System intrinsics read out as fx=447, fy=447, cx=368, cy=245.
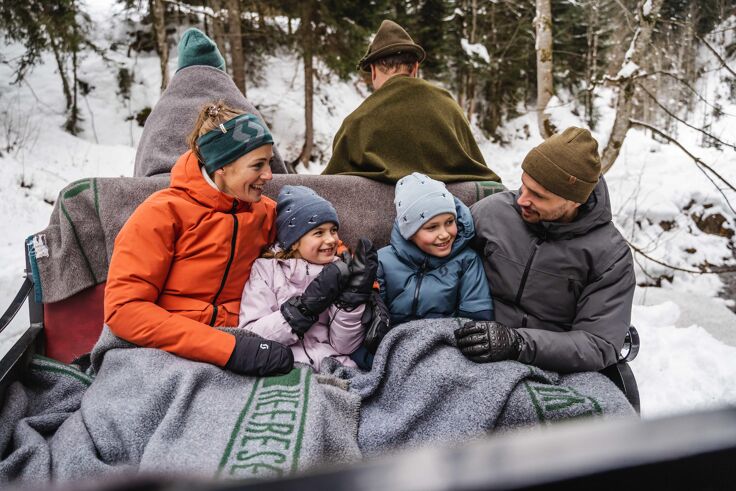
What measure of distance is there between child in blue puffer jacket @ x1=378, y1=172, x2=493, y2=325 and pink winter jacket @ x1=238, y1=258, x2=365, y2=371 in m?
0.27

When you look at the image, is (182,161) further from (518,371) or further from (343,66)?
(343,66)

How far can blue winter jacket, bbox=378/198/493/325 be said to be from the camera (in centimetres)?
230

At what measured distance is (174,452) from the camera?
1.51 metres

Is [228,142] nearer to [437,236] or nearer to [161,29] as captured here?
[437,236]

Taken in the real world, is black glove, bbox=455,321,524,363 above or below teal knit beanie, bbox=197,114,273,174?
below

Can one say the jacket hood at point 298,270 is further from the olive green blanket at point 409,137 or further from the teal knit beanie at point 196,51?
the teal knit beanie at point 196,51

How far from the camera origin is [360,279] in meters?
2.19

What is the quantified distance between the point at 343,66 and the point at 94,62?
25.1 feet

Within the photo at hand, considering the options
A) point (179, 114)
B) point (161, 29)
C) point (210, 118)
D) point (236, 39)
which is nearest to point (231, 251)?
point (210, 118)

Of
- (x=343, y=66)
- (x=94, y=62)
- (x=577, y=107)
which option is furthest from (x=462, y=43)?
(x=94, y=62)

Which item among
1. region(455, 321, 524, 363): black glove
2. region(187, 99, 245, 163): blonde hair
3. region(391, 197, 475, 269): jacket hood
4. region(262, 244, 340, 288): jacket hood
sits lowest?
region(455, 321, 524, 363): black glove

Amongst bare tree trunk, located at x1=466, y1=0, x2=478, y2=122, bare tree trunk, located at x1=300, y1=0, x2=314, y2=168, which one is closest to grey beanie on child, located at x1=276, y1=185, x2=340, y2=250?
bare tree trunk, located at x1=300, y1=0, x2=314, y2=168

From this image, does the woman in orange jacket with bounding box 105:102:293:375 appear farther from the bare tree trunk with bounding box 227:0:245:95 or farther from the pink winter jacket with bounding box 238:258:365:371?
the bare tree trunk with bounding box 227:0:245:95

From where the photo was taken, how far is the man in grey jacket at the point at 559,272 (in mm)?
1997
